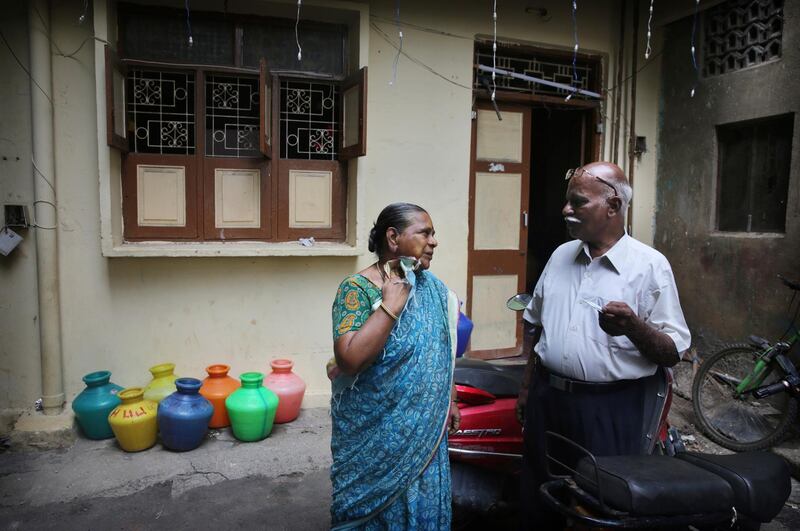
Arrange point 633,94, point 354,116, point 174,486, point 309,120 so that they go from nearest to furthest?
point 174,486 → point 354,116 → point 309,120 → point 633,94

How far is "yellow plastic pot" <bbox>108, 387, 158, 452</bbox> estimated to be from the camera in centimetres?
391

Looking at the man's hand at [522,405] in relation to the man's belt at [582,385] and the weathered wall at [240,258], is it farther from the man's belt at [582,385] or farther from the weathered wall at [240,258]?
the weathered wall at [240,258]

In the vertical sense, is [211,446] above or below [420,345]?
below

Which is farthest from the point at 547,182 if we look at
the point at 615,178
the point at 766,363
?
the point at 615,178

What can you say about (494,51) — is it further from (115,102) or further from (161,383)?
(161,383)

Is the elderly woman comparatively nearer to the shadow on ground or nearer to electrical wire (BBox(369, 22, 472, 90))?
the shadow on ground

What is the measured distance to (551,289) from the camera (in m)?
2.47

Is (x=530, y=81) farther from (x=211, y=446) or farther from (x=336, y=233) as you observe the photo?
(x=211, y=446)

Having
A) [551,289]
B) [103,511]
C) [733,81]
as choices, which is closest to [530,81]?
[733,81]

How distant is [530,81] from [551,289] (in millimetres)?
3579

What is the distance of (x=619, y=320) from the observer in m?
2.05

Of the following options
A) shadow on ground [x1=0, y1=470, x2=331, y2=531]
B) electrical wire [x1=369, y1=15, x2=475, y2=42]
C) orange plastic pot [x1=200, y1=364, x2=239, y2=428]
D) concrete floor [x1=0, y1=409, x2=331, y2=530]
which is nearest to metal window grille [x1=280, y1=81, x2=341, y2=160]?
electrical wire [x1=369, y1=15, x2=475, y2=42]

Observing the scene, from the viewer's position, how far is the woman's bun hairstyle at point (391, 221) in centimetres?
219

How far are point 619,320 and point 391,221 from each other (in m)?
0.88
